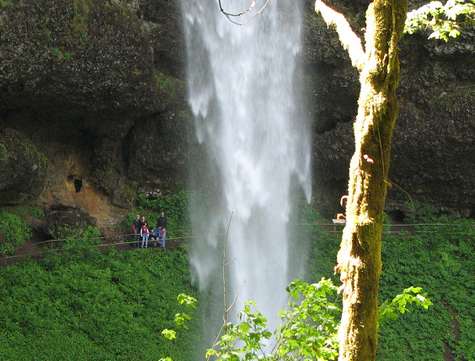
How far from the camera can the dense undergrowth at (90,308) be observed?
50.9 ft

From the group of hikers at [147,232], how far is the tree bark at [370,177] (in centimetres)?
1539

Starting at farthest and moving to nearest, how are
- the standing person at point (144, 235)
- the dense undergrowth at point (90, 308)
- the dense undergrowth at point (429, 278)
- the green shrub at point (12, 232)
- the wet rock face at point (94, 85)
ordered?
the standing person at point (144, 235)
the dense undergrowth at point (429, 278)
the green shrub at point (12, 232)
the wet rock face at point (94, 85)
the dense undergrowth at point (90, 308)

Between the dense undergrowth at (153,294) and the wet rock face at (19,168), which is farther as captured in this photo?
the wet rock face at (19,168)

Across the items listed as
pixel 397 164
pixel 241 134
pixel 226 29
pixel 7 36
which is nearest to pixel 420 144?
pixel 397 164

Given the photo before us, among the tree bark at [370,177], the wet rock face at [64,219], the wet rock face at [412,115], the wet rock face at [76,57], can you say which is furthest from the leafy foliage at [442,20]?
the wet rock face at [412,115]

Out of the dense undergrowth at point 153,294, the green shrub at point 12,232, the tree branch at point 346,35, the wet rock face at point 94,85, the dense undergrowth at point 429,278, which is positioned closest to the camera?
the tree branch at point 346,35

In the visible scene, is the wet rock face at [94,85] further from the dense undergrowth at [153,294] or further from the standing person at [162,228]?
the standing person at [162,228]

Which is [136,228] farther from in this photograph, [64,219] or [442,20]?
[442,20]

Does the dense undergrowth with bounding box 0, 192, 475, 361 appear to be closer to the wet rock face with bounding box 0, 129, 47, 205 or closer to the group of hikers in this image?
the group of hikers

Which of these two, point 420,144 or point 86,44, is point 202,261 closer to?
point 86,44

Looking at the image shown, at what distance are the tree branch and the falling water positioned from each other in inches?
658

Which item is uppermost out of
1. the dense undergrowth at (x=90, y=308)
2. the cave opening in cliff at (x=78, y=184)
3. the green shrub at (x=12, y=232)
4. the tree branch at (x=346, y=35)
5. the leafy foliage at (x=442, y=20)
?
the leafy foliage at (x=442, y=20)

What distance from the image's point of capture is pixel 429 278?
21.4m

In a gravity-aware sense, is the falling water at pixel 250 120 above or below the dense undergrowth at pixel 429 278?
above
